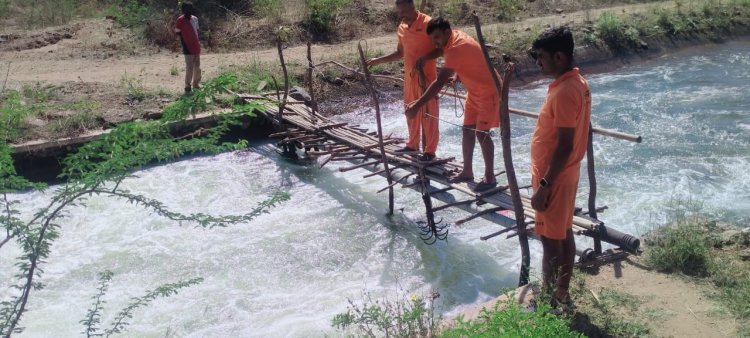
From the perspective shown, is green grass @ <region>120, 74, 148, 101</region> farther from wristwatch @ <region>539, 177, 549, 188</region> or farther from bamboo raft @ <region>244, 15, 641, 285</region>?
wristwatch @ <region>539, 177, 549, 188</region>

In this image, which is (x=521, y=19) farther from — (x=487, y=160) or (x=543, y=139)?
(x=543, y=139)

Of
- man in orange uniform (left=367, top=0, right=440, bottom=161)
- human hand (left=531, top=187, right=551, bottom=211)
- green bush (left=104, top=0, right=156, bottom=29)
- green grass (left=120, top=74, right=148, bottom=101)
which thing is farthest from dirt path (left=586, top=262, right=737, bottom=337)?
green bush (left=104, top=0, right=156, bottom=29)

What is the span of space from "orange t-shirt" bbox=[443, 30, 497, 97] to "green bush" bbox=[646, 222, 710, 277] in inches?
62.9

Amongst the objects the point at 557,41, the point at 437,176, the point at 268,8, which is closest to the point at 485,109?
the point at 437,176

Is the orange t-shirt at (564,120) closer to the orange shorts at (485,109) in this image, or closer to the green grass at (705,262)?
the green grass at (705,262)

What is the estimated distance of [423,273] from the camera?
19.4 feet

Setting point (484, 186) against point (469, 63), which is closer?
point (469, 63)

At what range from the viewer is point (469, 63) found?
17.2ft

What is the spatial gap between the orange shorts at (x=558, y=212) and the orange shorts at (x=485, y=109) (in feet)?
5.09

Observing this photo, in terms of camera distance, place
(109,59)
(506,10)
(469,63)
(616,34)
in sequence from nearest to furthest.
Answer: (469,63)
(109,59)
(616,34)
(506,10)

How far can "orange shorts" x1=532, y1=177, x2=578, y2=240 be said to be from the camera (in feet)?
12.3

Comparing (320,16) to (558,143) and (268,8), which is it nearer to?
(268,8)

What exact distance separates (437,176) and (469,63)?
110 centimetres

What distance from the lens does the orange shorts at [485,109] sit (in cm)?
532
